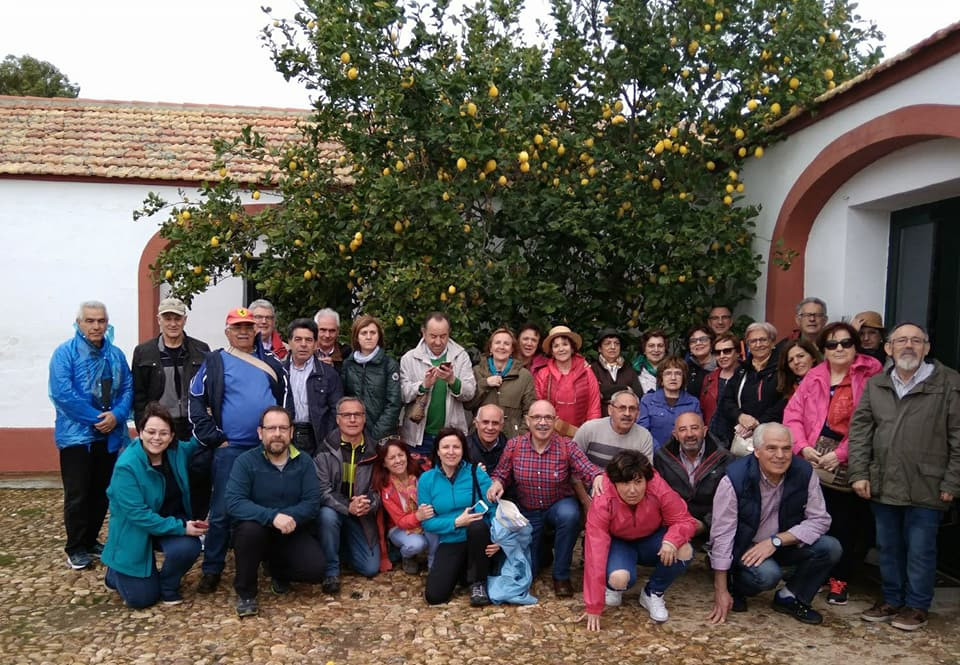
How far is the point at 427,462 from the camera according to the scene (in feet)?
18.0

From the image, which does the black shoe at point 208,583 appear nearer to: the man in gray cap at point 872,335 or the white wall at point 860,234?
the man in gray cap at point 872,335

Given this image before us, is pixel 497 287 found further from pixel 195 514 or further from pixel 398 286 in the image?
pixel 195 514

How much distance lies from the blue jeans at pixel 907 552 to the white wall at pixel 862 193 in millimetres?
2203

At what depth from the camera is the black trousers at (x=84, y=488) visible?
5309mm

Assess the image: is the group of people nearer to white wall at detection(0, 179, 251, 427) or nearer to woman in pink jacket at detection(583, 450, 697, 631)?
woman in pink jacket at detection(583, 450, 697, 631)

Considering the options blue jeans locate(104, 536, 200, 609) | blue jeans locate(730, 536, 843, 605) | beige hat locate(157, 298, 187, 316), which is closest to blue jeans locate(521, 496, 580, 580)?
blue jeans locate(730, 536, 843, 605)

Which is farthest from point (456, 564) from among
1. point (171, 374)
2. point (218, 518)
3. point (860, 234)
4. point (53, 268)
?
point (53, 268)

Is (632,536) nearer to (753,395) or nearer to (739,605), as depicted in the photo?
(739,605)

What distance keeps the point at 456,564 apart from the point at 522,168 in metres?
3.01

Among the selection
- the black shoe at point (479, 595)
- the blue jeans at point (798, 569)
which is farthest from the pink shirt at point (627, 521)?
the black shoe at point (479, 595)

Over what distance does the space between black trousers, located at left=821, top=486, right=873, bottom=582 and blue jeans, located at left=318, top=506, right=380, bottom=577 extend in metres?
2.87

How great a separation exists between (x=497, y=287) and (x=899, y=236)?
3.13 meters

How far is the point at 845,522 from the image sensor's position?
4941 mm

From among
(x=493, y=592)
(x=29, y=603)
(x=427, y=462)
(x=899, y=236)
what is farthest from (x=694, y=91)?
(x=29, y=603)
